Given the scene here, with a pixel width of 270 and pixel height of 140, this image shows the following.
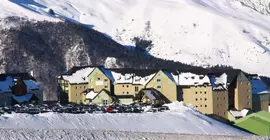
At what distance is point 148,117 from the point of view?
84750 mm

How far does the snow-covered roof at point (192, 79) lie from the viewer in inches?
4397

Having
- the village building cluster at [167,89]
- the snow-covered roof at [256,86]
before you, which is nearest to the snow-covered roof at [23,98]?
the village building cluster at [167,89]

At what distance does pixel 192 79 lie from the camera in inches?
4439

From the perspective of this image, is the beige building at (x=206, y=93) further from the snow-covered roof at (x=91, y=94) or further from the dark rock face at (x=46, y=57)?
the dark rock face at (x=46, y=57)

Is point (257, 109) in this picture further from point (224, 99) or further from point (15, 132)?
point (15, 132)

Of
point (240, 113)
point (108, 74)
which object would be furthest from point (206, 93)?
point (108, 74)

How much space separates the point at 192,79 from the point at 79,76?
48.3 ft

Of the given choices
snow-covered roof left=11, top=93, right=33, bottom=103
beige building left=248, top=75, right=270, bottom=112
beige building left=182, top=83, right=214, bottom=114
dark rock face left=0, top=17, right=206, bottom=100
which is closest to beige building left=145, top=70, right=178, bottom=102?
beige building left=182, top=83, right=214, bottom=114

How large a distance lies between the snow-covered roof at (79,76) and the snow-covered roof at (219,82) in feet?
50.3

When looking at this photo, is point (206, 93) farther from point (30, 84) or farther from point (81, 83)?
point (30, 84)

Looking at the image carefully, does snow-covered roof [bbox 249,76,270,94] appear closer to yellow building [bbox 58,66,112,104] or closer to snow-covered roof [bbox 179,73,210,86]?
snow-covered roof [bbox 179,73,210,86]

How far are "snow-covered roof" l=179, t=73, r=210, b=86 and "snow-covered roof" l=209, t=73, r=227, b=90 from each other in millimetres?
838

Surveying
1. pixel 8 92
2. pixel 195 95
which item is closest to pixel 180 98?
pixel 195 95

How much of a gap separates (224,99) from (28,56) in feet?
247
